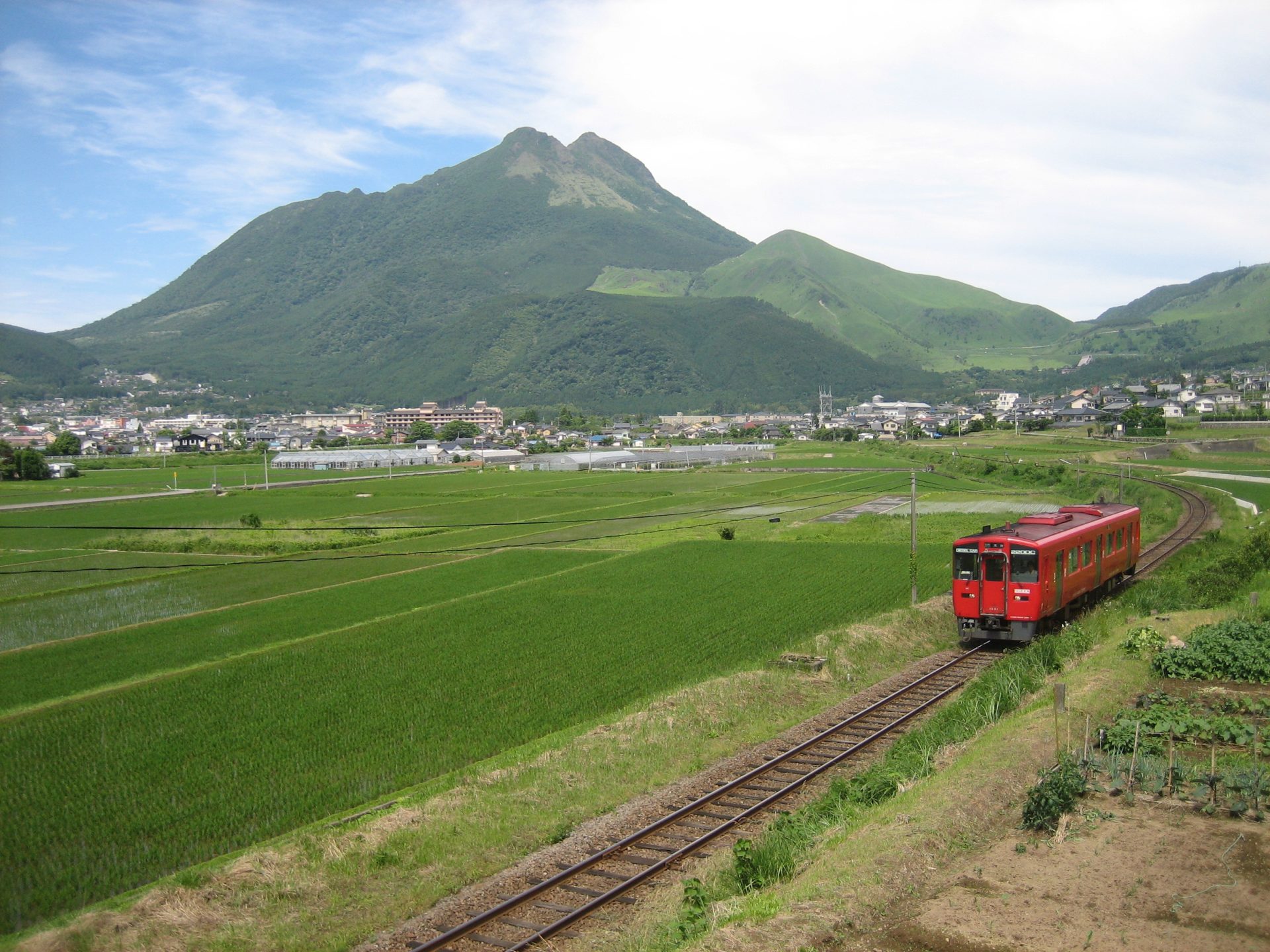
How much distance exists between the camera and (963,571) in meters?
19.6

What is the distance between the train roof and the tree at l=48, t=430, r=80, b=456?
106 metres

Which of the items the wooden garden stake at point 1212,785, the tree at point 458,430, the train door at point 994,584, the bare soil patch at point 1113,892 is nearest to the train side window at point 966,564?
the train door at point 994,584

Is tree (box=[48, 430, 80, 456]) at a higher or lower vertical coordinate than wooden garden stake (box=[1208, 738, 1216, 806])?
higher

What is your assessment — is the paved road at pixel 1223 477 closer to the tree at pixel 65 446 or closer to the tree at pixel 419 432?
the tree at pixel 65 446

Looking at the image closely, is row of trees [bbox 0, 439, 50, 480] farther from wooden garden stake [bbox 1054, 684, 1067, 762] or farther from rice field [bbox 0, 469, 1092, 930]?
wooden garden stake [bbox 1054, 684, 1067, 762]

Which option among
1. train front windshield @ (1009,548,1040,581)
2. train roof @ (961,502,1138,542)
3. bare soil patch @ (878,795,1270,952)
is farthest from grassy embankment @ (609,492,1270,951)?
train roof @ (961,502,1138,542)

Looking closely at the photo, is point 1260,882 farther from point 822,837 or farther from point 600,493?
point 600,493

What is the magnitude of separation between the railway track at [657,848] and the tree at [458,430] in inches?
5291

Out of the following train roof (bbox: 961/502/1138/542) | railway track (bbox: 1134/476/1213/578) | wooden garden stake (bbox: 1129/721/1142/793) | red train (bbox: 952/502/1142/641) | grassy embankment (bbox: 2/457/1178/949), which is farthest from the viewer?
railway track (bbox: 1134/476/1213/578)

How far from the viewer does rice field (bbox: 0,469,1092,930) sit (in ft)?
38.3

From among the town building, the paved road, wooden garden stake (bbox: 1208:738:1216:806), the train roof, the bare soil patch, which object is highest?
the town building

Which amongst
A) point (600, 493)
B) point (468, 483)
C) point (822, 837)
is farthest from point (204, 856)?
point (468, 483)

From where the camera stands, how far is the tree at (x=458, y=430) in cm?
14675

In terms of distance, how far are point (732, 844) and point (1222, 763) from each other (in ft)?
18.1
